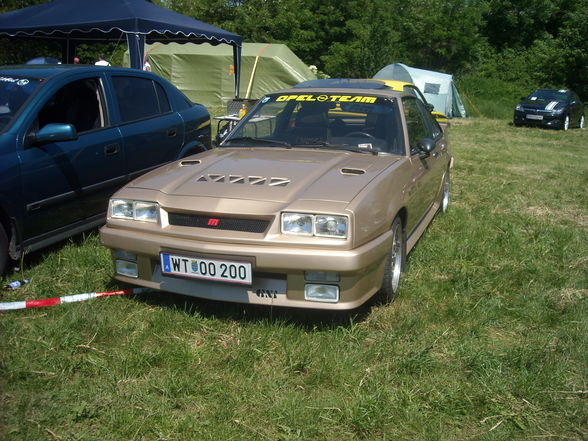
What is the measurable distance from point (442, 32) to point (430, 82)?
1028cm

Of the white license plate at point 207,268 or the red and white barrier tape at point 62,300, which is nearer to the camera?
the white license plate at point 207,268

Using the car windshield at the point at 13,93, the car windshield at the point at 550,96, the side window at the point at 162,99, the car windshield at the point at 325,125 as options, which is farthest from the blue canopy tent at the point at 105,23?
the car windshield at the point at 550,96

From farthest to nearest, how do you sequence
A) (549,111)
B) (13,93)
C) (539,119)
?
(539,119)
(549,111)
(13,93)

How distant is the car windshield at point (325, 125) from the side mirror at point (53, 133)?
1107mm

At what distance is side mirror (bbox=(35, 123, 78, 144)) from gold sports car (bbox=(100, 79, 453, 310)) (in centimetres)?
80

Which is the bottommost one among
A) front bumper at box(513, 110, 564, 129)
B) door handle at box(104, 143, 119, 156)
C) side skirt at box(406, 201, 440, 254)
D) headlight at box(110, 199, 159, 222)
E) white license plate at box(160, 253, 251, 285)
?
front bumper at box(513, 110, 564, 129)

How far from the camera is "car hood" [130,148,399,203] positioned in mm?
3191

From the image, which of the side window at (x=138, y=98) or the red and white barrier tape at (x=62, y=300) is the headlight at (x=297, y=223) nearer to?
the red and white barrier tape at (x=62, y=300)

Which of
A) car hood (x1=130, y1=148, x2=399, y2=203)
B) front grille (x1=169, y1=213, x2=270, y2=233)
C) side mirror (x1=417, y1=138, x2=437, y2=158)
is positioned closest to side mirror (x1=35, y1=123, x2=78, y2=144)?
car hood (x1=130, y1=148, x2=399, y2=203)

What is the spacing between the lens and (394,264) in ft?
12.1

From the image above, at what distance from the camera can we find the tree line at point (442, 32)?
28859 millimetres

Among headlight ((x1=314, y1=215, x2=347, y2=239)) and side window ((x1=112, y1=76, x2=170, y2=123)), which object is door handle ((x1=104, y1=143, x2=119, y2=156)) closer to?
side window ((x1=112, y1=76, x2=170, y2=123))

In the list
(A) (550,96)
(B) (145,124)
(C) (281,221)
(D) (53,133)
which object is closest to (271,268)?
(C) (281,221)

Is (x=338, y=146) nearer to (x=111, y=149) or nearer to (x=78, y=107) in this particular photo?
(x=111, y=149)
